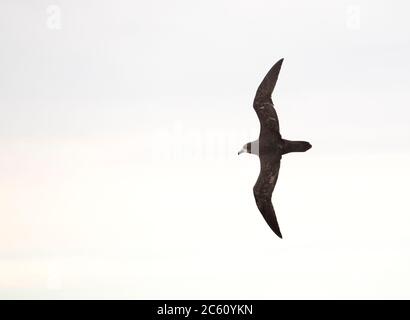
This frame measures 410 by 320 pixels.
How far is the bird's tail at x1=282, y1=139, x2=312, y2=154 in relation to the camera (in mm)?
29234

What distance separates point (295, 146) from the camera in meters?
29.4

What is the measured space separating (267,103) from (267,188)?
3467 millimetres

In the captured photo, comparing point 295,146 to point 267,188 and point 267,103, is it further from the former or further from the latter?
point 267,188

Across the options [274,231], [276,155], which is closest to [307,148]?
[276,155]

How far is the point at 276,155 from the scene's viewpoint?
3022 cm

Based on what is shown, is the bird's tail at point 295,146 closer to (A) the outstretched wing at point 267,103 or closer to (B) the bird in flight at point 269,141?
(B) the bird in flight at point 269,141

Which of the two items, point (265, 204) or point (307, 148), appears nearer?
point (307, 148)

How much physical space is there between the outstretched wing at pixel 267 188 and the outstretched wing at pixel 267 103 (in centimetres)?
132

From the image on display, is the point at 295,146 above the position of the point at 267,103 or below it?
below

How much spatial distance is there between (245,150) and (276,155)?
1.19m

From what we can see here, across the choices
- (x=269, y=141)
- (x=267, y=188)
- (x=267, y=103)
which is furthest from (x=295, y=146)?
(x=267, y=188)

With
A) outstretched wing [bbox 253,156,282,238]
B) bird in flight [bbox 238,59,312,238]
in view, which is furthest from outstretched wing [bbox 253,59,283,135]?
outstretched wing [bbox 253,156,282,238]
